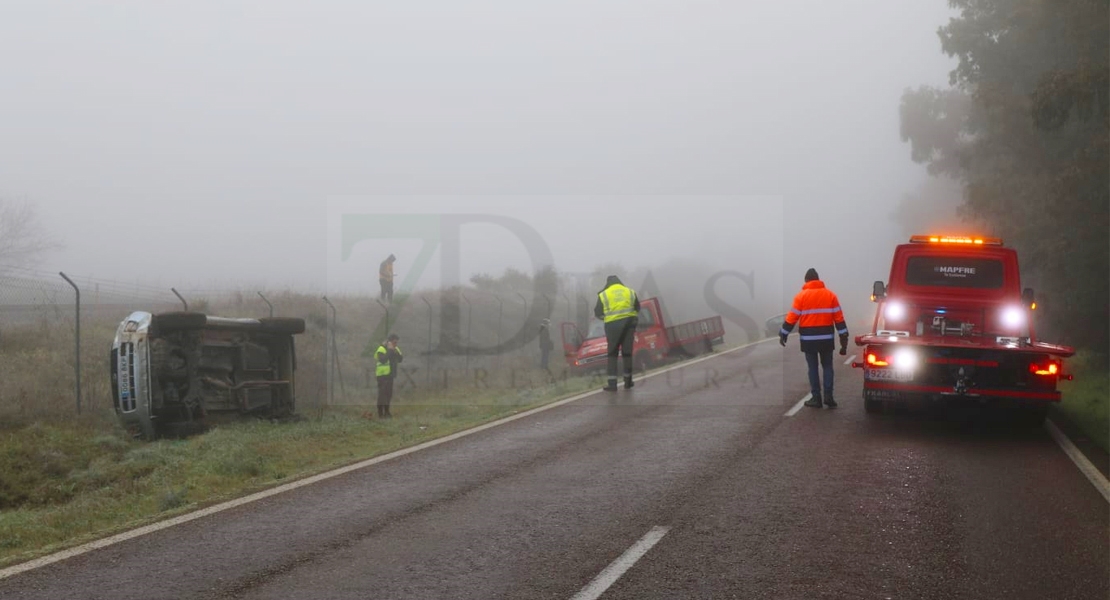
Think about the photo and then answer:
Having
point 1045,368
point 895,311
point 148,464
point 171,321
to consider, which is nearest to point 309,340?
point 171,321

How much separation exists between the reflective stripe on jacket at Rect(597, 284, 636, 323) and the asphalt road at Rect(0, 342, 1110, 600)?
14.5ft

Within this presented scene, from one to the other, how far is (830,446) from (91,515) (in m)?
7.18

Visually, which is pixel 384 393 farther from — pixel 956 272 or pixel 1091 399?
pixel 1091 399

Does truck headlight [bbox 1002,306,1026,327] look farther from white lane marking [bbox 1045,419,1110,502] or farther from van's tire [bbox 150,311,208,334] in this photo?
van's tire [bbox 150,311,208,334]

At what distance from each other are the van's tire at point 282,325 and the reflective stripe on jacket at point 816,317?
301 inches

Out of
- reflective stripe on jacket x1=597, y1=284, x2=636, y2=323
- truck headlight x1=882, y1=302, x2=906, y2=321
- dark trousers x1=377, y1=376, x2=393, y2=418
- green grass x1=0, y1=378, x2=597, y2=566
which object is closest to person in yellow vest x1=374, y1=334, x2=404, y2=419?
dark trousers x1=377, y1=376, x2=393, y2=418

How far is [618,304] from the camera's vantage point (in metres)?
14.8

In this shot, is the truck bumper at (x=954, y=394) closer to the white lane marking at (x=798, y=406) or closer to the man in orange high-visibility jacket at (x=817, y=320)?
the white lane marking at (x=798, y=406)

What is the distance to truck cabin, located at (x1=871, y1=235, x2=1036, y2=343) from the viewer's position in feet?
41.0

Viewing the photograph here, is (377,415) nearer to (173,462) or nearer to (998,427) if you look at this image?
(173,462)

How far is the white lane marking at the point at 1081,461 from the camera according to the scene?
7930 mm

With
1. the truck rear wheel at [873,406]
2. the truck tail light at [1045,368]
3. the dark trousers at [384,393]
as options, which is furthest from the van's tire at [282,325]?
the truck tail light at [1045,368]

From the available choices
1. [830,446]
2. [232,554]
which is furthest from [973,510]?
[232,554]

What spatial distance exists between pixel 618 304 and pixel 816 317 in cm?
348
